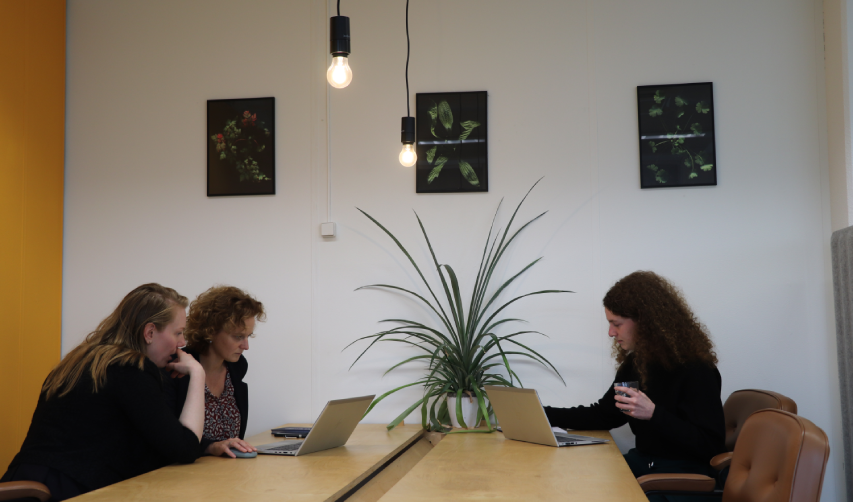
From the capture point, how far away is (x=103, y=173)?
416 cm

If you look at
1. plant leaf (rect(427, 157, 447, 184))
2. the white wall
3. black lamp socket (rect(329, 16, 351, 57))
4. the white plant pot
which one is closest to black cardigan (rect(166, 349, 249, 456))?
the white wall

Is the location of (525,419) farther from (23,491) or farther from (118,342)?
(23,491)

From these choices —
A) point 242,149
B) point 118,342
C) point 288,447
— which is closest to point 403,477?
point 288,447

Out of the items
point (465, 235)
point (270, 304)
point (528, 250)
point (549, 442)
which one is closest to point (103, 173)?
point (270, 304)

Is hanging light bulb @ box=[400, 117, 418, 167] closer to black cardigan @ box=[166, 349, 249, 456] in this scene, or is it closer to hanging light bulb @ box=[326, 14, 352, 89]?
hanging light bulb @ box=[326, 14, 352, 89]

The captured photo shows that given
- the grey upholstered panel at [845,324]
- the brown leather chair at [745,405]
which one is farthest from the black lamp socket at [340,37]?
the grey upholstered panel at [845,324]

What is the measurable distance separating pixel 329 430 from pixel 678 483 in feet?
4.15

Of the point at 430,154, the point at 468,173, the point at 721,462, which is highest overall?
the point at 430,154

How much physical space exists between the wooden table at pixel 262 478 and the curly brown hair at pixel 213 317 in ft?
2.02

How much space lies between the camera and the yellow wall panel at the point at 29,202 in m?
3.72

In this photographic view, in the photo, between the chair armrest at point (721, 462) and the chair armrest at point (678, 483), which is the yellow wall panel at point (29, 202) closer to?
the chair armrest at point (678, 483)

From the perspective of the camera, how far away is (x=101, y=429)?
7.40 ft

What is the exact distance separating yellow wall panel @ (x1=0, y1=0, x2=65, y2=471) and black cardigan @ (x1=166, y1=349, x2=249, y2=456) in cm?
143

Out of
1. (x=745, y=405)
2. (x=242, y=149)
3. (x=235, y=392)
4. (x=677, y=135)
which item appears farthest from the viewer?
(x=242, y=149)
